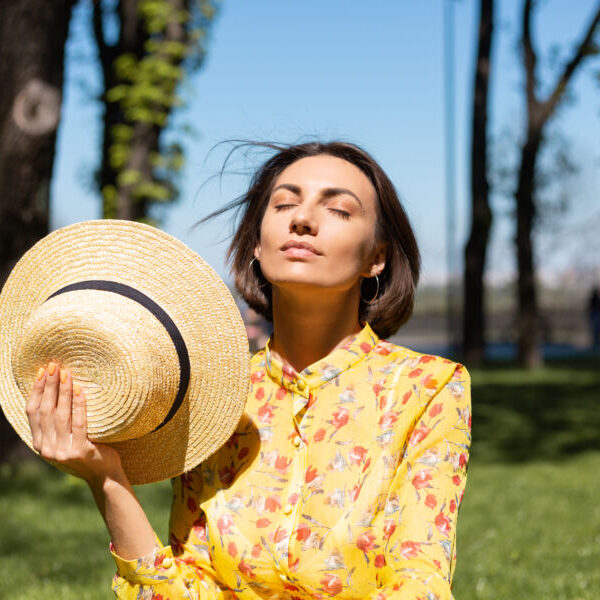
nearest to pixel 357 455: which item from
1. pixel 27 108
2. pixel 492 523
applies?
pixel 492 523

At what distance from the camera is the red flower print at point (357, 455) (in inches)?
88.5

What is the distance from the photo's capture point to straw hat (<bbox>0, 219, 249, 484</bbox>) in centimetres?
208

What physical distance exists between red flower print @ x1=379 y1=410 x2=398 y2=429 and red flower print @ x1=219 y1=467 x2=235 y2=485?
1.43 feet

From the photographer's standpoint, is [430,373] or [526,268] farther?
[526,268]

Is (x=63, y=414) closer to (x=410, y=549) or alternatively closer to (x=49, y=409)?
(x=49, y=409)

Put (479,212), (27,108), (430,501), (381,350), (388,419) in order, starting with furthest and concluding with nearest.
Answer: (479,212) → (27,108) → (381,350) → (388,419) → (430,501)

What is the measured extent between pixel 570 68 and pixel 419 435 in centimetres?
1808

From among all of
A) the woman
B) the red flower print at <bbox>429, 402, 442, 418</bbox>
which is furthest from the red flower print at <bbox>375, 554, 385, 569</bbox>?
the red flower print at <bbox>429, 402, 442, 418</bbox>

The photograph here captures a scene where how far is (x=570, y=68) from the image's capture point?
1867 cm

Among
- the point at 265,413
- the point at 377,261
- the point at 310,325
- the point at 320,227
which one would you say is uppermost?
the point at 320,227

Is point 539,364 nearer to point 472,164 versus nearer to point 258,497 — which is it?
point 472,164

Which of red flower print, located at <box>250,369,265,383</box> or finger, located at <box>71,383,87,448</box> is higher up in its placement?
finger, located at <box>71,383,87,448</box>

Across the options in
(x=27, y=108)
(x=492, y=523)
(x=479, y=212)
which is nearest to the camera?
(x=492, y=523)

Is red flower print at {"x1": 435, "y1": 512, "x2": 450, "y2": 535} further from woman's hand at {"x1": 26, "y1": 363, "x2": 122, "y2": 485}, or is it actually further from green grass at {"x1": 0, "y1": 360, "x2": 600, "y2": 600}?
green grass at {"x1": 0, "y1": 360, "x2": 600, "y2": 600}
